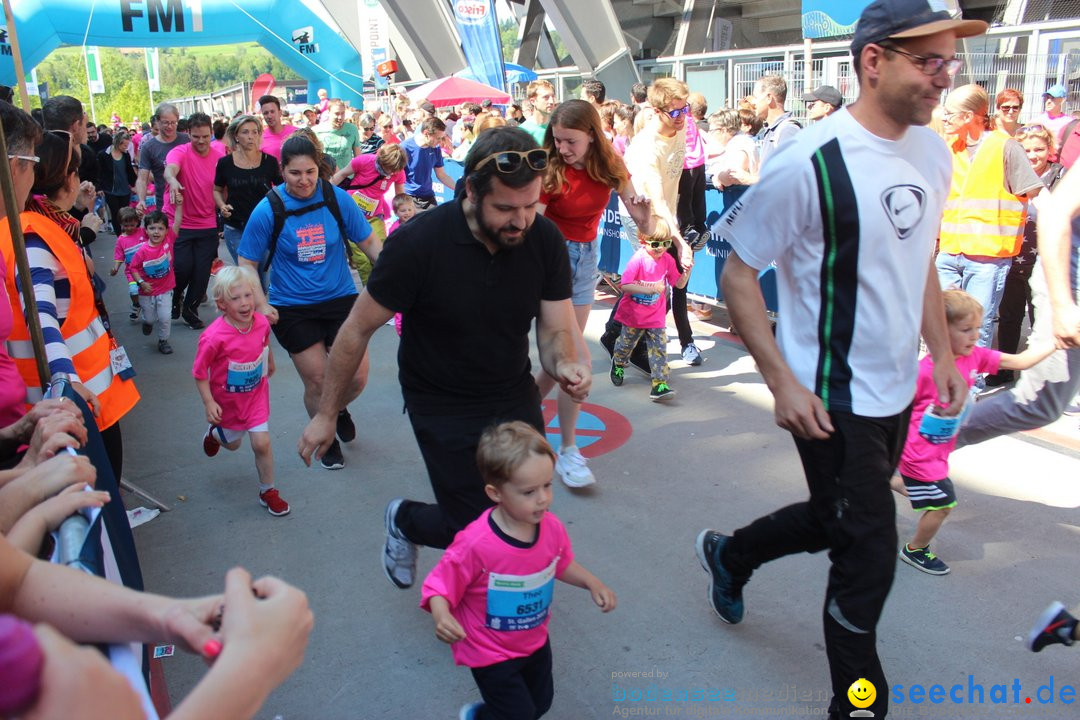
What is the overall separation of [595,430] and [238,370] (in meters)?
2.29

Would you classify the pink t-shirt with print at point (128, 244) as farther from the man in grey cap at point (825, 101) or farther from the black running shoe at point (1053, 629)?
the black running shoe at point (1053, 629)

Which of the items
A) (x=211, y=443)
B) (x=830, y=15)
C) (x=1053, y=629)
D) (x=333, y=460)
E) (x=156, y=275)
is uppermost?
Answer: (x=830, y=15)

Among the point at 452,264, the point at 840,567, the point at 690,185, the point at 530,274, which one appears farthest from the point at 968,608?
the point at 690,185

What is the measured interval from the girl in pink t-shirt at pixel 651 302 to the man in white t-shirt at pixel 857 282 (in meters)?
3.34

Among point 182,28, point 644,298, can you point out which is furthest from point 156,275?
point 182,28

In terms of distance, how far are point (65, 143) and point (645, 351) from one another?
422cm

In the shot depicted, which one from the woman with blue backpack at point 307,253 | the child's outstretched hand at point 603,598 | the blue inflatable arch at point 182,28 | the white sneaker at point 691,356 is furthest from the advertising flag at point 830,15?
the blue inflatable arch at point 182,28

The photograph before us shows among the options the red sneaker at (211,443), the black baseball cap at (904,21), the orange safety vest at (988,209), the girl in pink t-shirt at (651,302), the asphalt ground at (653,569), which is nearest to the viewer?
the black baseball cap at (904,21)

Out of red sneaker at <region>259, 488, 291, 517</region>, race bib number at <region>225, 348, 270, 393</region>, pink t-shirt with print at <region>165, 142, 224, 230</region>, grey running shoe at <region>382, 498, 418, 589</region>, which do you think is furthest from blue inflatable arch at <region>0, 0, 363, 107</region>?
grey running shoe at <region>382, 498, 418, 589</region>

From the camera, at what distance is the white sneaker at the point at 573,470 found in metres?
4.86

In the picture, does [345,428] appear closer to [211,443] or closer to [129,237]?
[211,443]

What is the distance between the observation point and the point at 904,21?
2.47 metres

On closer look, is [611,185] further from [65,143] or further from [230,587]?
[230,587]

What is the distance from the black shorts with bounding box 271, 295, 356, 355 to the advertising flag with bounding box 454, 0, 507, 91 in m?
13.8
